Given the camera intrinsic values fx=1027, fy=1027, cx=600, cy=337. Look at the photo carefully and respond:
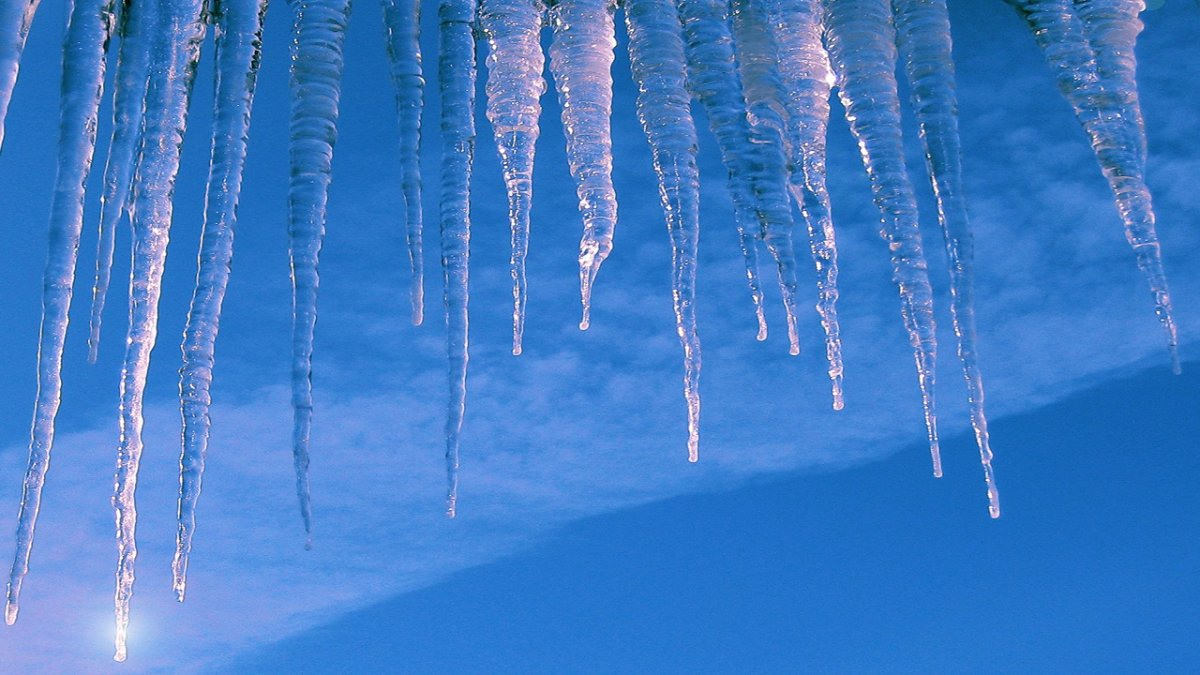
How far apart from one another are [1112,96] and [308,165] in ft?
7.19

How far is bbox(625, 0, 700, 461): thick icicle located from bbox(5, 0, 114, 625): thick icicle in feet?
4.59

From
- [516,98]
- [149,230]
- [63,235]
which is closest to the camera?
[63,235]

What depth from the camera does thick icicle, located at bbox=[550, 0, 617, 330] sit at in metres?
2.72

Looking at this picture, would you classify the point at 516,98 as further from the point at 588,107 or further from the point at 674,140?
the point at 674,140

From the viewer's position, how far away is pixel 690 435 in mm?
2777

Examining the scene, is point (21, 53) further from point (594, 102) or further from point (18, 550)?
point (594, 102)

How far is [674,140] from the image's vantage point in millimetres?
2791

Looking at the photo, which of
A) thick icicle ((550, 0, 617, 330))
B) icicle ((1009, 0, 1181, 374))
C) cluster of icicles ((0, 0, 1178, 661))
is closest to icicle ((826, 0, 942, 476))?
cluster of icicles ((0, 0, 1178, 661))

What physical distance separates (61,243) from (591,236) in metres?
1.28

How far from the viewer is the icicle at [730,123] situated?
2777mm

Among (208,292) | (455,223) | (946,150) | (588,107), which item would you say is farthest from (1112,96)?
(208,292)

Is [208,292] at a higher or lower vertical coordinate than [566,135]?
lower

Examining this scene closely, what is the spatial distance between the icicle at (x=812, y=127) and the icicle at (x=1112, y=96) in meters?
0.60

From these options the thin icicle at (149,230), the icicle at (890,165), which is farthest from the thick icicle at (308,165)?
the icicle at (890,165)
